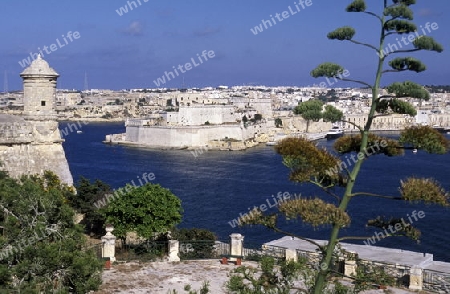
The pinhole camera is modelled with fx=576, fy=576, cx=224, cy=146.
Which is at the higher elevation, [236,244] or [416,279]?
[236,244]

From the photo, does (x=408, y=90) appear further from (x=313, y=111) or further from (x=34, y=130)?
(x=34, y=130)

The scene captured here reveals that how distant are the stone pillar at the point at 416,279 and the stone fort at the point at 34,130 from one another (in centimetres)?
533

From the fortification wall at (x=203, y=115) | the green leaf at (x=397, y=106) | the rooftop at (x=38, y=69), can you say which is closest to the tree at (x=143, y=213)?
the rooftop at (x=38, y=69)

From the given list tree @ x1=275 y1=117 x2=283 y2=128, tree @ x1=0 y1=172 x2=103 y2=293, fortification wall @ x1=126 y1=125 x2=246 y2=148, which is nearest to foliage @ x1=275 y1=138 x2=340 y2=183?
tree @ x1=0 y1=172 x2=103 y2=293

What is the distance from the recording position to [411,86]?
3328mm

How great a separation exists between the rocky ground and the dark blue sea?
14.8 ft

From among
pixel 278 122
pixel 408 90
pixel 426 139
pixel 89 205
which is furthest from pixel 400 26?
pixel 278 122

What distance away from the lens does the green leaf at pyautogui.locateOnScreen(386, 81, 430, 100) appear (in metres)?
3.31

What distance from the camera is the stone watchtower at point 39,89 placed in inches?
334

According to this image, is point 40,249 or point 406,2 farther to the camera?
point 40,249

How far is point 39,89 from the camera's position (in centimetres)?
852

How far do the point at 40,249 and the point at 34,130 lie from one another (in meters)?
5.00

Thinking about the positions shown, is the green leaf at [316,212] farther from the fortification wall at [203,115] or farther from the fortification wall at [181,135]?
the fortification wall at [203,115]

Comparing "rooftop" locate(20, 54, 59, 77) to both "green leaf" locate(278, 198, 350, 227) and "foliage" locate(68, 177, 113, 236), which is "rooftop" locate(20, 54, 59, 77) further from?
"green leaf" locate(278, 198, 350, 227)
